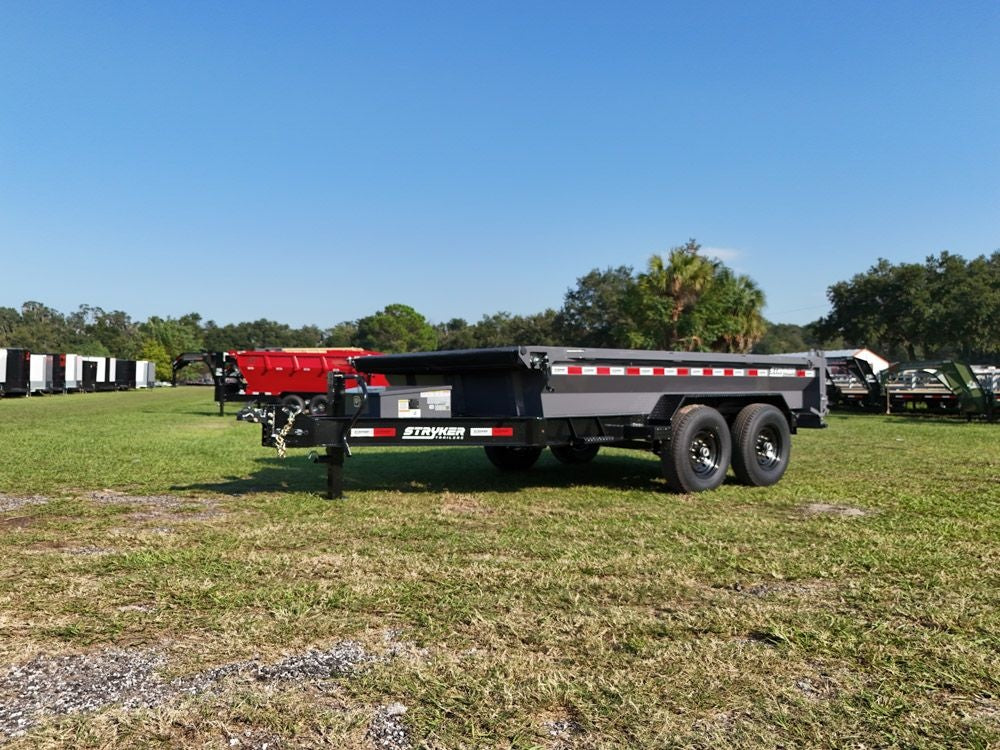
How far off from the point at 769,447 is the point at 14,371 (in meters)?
38.6

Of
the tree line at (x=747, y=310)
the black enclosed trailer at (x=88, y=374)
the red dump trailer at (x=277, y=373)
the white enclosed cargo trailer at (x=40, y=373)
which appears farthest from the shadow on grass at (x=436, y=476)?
the black enclosed trailer at (x=88, y=374)

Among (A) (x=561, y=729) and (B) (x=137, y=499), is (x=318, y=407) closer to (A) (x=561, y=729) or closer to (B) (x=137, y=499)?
(B) (x=137, y=499)

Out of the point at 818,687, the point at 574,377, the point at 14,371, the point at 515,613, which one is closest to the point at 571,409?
the point at 574,377

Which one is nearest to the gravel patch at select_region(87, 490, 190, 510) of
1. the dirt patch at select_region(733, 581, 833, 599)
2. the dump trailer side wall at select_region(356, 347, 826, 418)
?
the dump trailer side wall at select_region(356, 347, 826, 418)

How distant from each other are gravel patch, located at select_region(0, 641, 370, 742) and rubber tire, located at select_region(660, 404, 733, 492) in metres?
4.54

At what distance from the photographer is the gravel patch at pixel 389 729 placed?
8.16 feet

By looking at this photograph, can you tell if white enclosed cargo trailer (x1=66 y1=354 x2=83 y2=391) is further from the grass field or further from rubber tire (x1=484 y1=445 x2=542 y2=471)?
rubber tire (x1=484 y1=445 x2=542 y2=471)

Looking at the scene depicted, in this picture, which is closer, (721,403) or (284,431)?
(284,431)

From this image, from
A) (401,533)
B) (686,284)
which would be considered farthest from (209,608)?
(686,284)

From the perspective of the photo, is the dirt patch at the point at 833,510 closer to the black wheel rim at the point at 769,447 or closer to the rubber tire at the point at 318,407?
the black wheel rim at the point at 769,447

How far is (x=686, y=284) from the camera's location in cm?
3819

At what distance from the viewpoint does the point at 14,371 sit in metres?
36.9

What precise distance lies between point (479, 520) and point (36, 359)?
39981 mm

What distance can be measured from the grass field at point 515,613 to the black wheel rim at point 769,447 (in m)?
0.68
